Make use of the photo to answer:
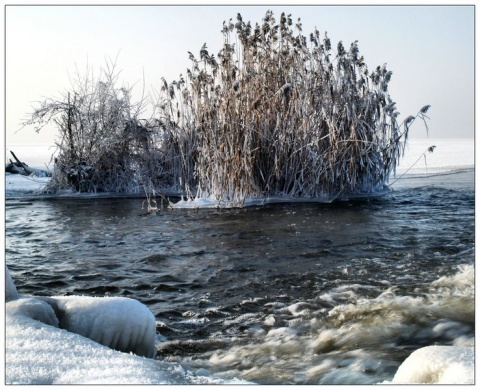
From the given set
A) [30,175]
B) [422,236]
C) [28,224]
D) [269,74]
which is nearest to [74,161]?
[30,175]

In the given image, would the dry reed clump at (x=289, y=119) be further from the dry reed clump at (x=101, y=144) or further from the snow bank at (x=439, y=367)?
the snow bank at (x=439, y=367)

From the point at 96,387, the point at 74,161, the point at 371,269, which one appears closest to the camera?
the point at 96,387

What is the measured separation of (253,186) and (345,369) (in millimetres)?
6353

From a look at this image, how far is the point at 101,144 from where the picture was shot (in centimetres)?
1123

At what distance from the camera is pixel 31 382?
8.36 feet

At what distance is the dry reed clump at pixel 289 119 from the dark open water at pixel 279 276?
66 cm

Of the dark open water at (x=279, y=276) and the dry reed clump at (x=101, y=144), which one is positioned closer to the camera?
the dark open water at (x=279, y=276)

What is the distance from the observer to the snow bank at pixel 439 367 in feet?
7.88

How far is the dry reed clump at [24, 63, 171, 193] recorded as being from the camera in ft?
36.8

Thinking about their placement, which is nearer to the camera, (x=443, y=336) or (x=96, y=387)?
(x=96, y=387)

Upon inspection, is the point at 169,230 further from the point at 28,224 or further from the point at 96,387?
the point at 96,387

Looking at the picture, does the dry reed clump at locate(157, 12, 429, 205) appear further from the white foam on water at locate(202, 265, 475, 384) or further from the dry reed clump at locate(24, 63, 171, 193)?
the white foam on water at locate(202, 265, 475, 384)

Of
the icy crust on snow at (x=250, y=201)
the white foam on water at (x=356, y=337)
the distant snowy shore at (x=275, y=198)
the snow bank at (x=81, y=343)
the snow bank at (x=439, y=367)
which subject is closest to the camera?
the snow bank at (x=439, y=367)

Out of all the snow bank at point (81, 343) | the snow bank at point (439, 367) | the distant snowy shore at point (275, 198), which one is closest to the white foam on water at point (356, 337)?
the snow bank at point (439, 367)
